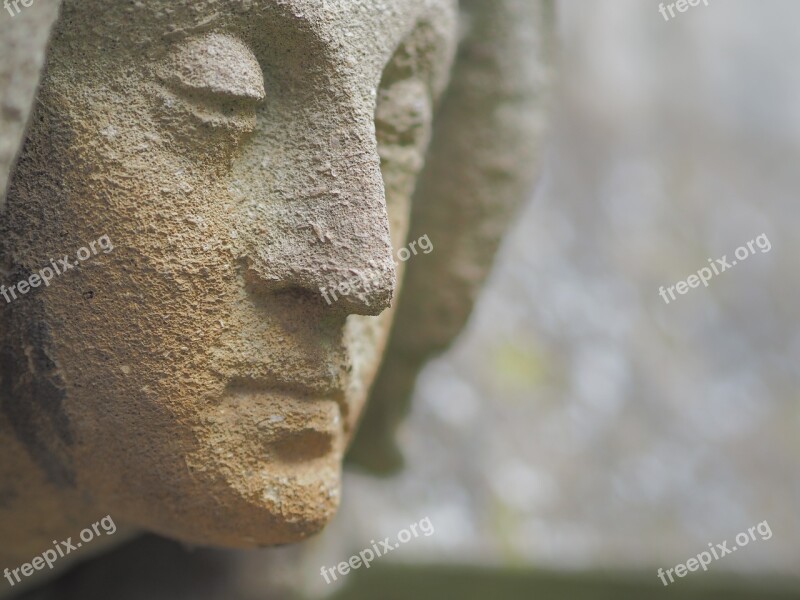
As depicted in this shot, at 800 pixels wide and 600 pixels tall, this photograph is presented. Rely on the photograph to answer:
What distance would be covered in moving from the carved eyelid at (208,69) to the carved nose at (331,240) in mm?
72

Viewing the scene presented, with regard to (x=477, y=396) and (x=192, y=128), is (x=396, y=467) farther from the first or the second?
(x=192, y=128)

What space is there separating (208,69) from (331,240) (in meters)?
0.13

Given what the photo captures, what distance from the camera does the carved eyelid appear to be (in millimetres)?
569

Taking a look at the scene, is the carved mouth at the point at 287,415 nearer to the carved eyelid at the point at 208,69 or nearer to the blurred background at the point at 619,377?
the carved eyelid at the point at 208,69

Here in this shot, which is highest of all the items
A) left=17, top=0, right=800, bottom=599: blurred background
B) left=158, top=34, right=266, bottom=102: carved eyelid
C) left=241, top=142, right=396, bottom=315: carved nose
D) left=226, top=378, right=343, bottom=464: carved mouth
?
left=158, top=34, right=266, bottom=102: carved eyelid

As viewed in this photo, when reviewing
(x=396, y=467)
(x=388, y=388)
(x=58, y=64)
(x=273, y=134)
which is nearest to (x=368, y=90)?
(x=273, y=134)

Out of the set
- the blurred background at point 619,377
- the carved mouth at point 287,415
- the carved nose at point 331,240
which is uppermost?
the carved nose at point 331,240

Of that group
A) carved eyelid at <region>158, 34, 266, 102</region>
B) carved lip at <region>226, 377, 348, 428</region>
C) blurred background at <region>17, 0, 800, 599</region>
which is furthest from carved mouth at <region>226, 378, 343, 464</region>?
blurred background at <region>17, 0, 800, 599</region>

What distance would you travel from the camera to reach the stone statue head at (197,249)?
0.57 meters

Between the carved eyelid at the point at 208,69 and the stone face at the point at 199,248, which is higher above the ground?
the carved eyelid at the point at 208,69

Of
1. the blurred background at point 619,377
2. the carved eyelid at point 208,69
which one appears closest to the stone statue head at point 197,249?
the carved eyelid at point 208,69

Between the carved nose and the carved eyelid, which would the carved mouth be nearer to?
the carved nose

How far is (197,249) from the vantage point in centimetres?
58

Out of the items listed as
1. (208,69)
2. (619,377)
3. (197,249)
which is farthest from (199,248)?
(619,377)
